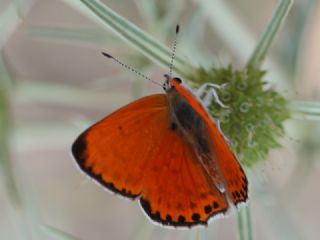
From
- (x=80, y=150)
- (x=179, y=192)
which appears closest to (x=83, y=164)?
(x=80, y=150)

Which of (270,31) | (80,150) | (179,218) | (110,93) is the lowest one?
(179,218)

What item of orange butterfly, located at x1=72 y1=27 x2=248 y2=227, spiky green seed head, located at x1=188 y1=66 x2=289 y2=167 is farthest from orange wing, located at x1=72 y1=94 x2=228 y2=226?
spiky green seed head, located at x1=188 y1=66 x2=289 y2=167

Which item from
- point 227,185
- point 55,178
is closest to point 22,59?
point 55,178

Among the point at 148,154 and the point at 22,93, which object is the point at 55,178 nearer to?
the point at 22,93

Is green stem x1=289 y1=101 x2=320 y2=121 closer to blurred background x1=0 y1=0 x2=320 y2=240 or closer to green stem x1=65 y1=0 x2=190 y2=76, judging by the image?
blurred background x1=0 y1=0 x2=320 y2=240

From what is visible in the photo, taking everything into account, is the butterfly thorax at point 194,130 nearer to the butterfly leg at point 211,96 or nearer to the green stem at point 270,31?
the butterfly leg at point 211,96

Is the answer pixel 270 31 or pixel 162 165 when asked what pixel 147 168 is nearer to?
pixel 162 165
